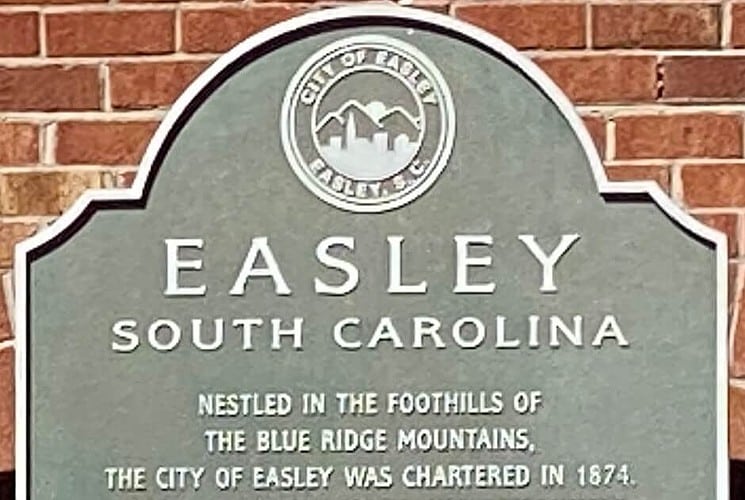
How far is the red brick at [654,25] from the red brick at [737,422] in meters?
0.62

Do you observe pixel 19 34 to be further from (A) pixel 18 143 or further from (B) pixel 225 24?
(B) pixel 225 24

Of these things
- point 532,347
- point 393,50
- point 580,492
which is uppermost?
point 393,50

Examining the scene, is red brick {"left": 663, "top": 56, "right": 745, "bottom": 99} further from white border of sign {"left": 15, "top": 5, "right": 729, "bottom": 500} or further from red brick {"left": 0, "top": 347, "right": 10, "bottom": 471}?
red brick {"left": 0, "top": 347, "right": 10, "bottom": 471}

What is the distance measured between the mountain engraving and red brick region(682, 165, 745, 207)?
1.67 feet

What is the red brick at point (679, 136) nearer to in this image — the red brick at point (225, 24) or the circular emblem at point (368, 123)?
the circular emblem at point (368, 123)

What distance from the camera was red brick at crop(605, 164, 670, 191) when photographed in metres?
3.05

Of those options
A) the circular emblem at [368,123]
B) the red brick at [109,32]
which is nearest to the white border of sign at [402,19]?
the circular emblem at [368,123]

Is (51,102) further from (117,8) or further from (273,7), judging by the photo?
(273,7)

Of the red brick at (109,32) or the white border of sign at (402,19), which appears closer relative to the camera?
the white border of sign at (402,19)

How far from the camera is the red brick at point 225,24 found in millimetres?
3068


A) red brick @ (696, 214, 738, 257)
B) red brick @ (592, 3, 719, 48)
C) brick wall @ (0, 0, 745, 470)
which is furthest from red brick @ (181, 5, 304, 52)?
red brick @ (696, 214, 738, 257)

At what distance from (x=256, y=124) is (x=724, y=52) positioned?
2.80 ft

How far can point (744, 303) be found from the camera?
3025mm

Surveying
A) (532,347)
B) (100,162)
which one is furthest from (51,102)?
(532,347)
